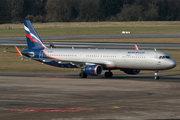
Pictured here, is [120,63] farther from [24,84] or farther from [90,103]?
[90,103]

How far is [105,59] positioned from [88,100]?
67.9 feet

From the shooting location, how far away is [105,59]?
51.4m

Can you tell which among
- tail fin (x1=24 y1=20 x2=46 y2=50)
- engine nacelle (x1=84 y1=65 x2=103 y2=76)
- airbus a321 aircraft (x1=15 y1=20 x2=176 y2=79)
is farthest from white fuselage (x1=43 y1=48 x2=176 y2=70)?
tail fin (x1=24 y1=20 x2=46 y2=50)

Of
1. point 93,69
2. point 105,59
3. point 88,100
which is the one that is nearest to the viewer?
point 88,100

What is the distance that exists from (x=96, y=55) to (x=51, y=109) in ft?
86.4

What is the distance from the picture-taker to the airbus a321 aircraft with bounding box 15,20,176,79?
48.5 meters

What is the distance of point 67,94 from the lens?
114 feet

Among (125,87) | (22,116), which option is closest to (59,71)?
(125,87)

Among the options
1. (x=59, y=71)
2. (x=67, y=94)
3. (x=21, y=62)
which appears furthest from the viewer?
(x=21, y=62)

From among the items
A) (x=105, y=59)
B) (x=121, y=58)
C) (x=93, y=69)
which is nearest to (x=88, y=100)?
(x=93, y=69)

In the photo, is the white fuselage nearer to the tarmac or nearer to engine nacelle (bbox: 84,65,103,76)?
engine nacelle (bbox: 84,65,103,76)

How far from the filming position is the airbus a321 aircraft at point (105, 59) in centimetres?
4847

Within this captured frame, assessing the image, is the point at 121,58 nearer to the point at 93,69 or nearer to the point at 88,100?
the point at 93,69

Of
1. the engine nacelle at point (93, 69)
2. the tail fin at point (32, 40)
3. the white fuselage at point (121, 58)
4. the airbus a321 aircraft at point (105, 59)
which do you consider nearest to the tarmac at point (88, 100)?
the white fuselage at point (121, 58)
